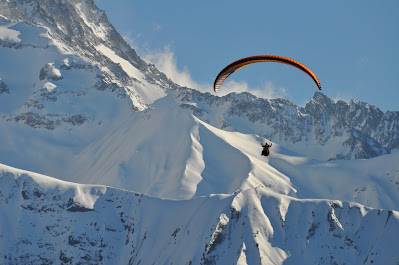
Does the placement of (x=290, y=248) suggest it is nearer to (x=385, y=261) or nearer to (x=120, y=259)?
(x=385, y=261)

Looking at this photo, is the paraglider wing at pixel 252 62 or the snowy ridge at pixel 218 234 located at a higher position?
the snowy ridge at pixel 218 234

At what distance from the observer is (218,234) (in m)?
172

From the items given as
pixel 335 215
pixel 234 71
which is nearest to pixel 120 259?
pixel 335 215

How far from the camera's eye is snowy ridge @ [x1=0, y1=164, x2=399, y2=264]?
173 metres

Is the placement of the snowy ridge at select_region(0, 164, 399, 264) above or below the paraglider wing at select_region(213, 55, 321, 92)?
above

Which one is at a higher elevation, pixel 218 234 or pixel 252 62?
pixel 218 234

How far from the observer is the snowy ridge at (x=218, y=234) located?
17275 cm

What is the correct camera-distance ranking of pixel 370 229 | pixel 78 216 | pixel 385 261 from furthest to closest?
pixel 78 216 → pixel 370 229 → pixel 385 261

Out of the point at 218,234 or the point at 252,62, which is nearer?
the point at 252,62

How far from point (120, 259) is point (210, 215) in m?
34.6

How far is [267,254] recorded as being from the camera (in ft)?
568

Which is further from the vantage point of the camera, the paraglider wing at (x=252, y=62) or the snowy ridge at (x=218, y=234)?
the snowy ridge at (x=218, y=234)

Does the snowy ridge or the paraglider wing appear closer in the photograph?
the paraglider wing

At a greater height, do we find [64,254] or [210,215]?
[210,215]
